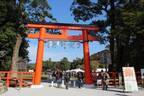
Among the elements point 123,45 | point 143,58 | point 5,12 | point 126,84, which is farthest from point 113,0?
point 126,84

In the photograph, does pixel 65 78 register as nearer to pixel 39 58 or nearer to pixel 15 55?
pixel 39 58

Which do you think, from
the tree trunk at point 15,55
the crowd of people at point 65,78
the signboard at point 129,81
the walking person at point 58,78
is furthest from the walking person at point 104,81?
the tree trunk at point 15,55

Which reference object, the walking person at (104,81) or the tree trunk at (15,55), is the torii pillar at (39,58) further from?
the walking person at (104,81)

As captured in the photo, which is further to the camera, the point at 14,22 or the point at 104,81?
the point at 14,22

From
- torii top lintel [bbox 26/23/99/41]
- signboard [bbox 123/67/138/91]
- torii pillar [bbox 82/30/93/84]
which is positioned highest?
torii top lintel [bbox 26/23/99/41]

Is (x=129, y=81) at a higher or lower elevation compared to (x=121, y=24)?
lower

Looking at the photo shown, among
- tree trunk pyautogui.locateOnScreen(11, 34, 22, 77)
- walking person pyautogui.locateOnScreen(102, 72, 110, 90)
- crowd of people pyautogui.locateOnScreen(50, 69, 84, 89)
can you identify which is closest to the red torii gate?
crowd of people pyautogui.locateOnScreen(50, 69, 84, 89)

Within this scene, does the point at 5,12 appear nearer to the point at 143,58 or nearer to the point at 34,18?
the point at 34,18

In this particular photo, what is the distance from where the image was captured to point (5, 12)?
3572 cm

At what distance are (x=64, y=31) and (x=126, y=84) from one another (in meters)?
12.5

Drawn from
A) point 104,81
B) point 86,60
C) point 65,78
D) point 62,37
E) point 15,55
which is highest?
point 62,37

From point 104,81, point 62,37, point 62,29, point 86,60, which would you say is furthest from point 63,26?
point 104,81

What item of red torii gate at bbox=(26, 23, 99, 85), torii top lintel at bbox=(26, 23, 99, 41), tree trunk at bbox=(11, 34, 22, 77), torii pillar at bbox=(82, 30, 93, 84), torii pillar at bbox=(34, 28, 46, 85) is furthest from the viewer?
tree trunk at bbox=(11, 34, 22, 77)

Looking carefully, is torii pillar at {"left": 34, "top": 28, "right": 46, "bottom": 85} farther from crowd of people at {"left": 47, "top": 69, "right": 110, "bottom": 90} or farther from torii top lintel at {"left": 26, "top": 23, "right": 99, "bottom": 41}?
crowd of people at {"left": 47, "top": 69, "right": 110, "bottom": 90}
